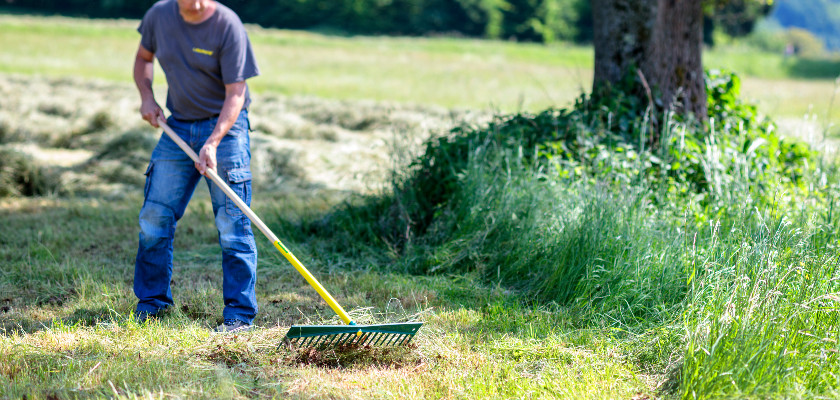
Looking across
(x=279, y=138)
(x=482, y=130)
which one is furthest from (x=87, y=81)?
(x=482, y=130)

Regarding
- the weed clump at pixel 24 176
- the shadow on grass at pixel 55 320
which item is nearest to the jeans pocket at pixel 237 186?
the shadow on grass at pixel 55 320

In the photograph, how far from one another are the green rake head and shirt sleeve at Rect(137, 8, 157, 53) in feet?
5.87

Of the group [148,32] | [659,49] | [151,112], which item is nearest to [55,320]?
[151,112]

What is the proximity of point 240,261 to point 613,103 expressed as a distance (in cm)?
358

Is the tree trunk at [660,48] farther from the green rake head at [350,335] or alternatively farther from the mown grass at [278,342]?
the green rake head at [350,335]

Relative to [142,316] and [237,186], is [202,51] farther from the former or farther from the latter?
[142,316]

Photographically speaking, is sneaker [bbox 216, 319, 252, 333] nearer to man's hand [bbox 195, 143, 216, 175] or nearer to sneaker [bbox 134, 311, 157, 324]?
sneaker [bbox 134, 311, 157, 324]

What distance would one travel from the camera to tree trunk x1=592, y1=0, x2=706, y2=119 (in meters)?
6.30

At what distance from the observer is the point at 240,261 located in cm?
395

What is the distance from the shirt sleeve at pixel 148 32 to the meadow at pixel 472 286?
1514 millimetres

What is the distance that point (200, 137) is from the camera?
13.0 feet

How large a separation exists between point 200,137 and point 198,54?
0.45 metres

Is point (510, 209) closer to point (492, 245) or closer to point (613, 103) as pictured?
point (492, 245)

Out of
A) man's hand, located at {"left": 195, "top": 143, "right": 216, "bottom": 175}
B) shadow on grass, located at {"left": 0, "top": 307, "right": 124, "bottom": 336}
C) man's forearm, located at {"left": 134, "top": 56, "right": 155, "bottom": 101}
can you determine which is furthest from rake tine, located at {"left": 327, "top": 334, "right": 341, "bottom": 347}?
man's forearm, located at {"left": 134, "top": 56, "right": 155, "bottom": 101}
